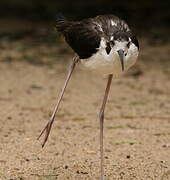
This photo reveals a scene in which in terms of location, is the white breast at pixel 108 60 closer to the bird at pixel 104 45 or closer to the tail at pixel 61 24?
the bird at pixel 104 45

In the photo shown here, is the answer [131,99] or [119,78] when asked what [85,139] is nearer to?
[131,99]

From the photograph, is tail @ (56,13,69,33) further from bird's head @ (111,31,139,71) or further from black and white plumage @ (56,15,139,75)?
bird's head @ (111,31,139,71)

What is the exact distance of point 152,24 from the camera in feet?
34.9

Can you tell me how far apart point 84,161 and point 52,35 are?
5.68 metres

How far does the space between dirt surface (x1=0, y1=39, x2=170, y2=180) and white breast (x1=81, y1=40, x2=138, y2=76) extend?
884 millimetres

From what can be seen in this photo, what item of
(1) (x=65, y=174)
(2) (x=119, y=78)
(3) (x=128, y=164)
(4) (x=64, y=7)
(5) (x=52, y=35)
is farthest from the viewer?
(4) (x=64, y=7)

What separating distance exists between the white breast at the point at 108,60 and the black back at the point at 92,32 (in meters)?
0.05

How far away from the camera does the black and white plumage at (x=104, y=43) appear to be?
12.5 feet

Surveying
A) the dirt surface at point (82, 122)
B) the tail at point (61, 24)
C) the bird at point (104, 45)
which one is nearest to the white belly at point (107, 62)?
the bird at point (104, 45)

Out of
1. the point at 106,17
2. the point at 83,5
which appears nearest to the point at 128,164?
the point at 106,17

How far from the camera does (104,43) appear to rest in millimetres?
3873

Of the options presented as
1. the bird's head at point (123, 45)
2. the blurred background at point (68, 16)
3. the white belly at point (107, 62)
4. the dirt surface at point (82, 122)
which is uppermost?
the bird's head at point (123, 45)

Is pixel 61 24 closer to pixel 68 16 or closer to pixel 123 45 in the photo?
pixel 123 45

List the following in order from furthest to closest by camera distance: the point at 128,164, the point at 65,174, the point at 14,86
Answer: the point at 14,86 → the point at 128,164 → the point at 65,174
